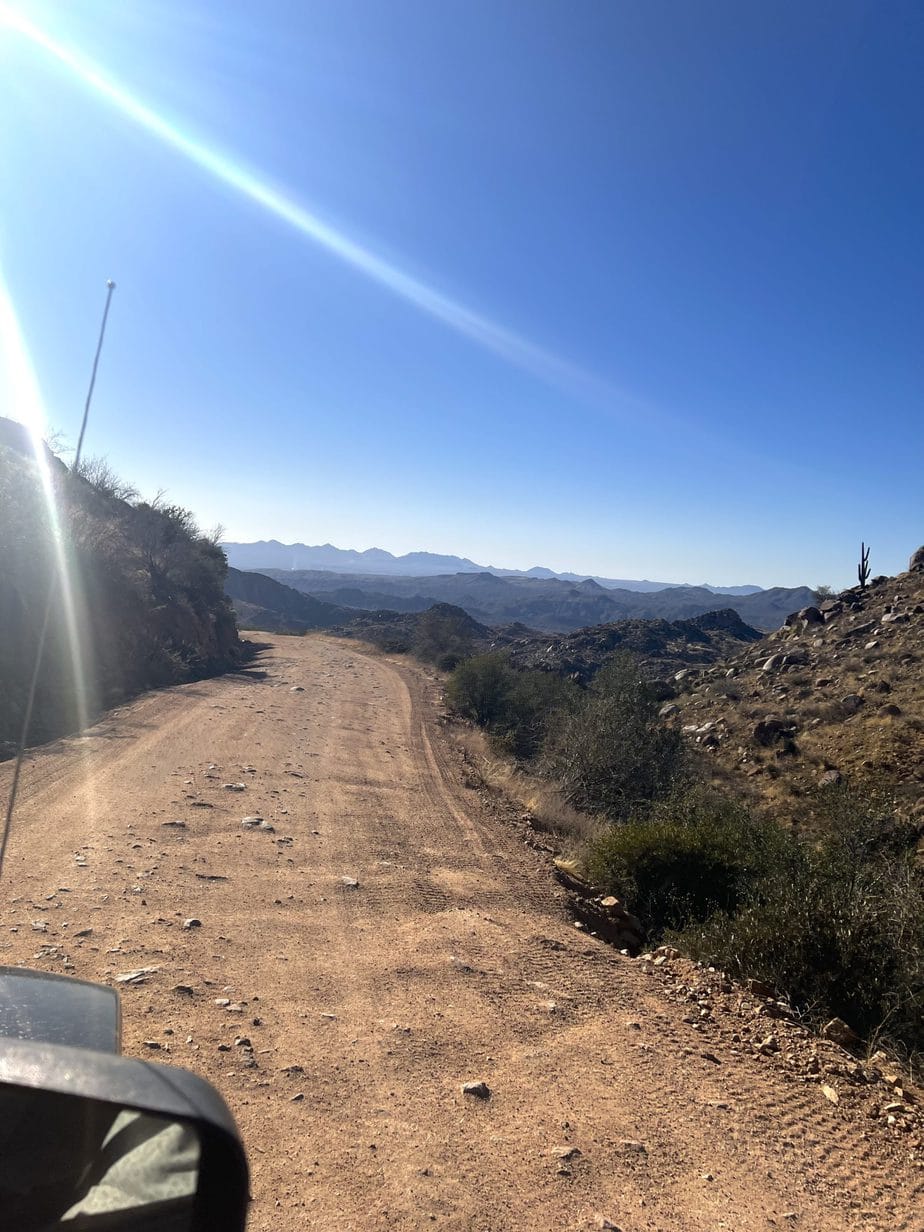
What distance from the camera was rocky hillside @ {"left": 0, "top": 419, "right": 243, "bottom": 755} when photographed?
14.1m

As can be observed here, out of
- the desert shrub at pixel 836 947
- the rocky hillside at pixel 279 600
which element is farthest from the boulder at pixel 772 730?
the rocky hillside at pixel 279 600

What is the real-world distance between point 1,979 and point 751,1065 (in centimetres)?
430

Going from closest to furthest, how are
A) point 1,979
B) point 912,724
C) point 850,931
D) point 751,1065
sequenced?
1. point 1,979
2. point 751,1065
3. point 850,931
4. point 912,724

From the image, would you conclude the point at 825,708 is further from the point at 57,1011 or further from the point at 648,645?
the point at 648,645

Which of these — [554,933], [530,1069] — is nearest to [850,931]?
[554,933]

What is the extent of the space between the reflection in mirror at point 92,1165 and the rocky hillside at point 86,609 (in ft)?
29.0

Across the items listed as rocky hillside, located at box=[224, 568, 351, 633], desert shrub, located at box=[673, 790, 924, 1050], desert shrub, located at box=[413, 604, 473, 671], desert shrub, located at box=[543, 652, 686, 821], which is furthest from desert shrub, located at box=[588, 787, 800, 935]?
rocky hillside, located at box=[224, 568, 351, 633]

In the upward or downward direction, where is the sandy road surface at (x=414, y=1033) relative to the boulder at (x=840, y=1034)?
upward

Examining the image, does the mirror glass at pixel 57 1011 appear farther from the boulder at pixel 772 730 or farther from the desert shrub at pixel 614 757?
the boulder at pixel 772 730

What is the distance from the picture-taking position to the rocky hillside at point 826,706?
17.0 m

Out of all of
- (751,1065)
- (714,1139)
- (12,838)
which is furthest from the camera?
(12,838)

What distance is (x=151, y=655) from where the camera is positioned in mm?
19734

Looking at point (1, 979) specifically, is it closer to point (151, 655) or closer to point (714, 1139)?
point (714, 1139)

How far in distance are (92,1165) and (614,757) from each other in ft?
48.2
